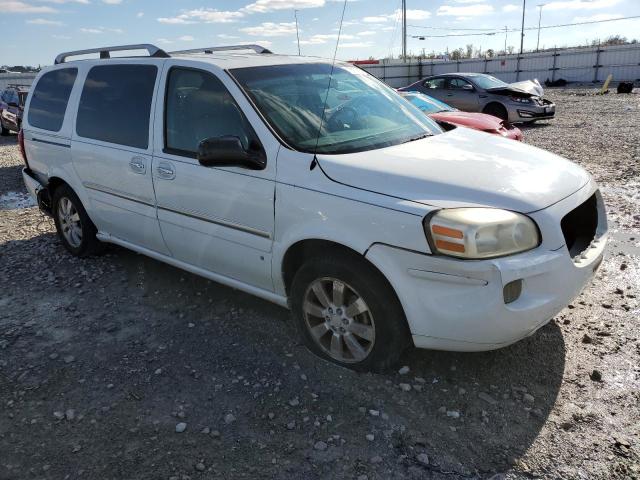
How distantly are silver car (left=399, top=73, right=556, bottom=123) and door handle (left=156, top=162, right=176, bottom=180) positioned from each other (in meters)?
12.6

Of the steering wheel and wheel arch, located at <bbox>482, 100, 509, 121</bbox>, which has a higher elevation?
the steering wheel

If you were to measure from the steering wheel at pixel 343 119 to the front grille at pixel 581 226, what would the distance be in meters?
1.45

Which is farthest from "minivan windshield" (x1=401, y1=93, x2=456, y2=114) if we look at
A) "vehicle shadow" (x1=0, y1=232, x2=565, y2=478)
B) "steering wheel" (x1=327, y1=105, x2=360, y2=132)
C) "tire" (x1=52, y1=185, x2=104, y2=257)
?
"vehicle shadow" (x1=0, y1=232, x2=565, y2=478)

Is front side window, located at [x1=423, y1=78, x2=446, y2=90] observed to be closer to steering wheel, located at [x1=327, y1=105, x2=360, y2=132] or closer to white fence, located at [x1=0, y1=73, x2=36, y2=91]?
→ steering wheel, located at [x1=327, y1=105, x2=360, y2=132]

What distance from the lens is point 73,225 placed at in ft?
17.2

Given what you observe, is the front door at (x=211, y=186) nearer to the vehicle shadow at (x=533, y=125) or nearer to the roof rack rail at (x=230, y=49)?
the roof rack rail at (x=230, y=49)

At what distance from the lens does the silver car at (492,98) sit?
1436 cm

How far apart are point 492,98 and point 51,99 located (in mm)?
12120

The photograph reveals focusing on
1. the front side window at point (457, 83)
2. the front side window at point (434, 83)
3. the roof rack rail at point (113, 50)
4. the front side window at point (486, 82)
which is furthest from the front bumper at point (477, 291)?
the front side window at point (434, 83)

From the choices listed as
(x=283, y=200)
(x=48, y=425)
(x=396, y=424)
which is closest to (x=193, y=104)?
(x=283, y=200)

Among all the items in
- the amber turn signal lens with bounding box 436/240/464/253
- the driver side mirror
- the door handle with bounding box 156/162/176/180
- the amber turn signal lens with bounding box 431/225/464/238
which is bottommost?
the amber turn signal lens with bounding box 436/240/464/253

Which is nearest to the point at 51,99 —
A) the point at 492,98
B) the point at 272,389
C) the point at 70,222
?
the point at 70,222

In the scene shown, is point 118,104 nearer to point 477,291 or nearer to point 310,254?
point 310,254

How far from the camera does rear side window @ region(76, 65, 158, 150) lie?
13.3ft
